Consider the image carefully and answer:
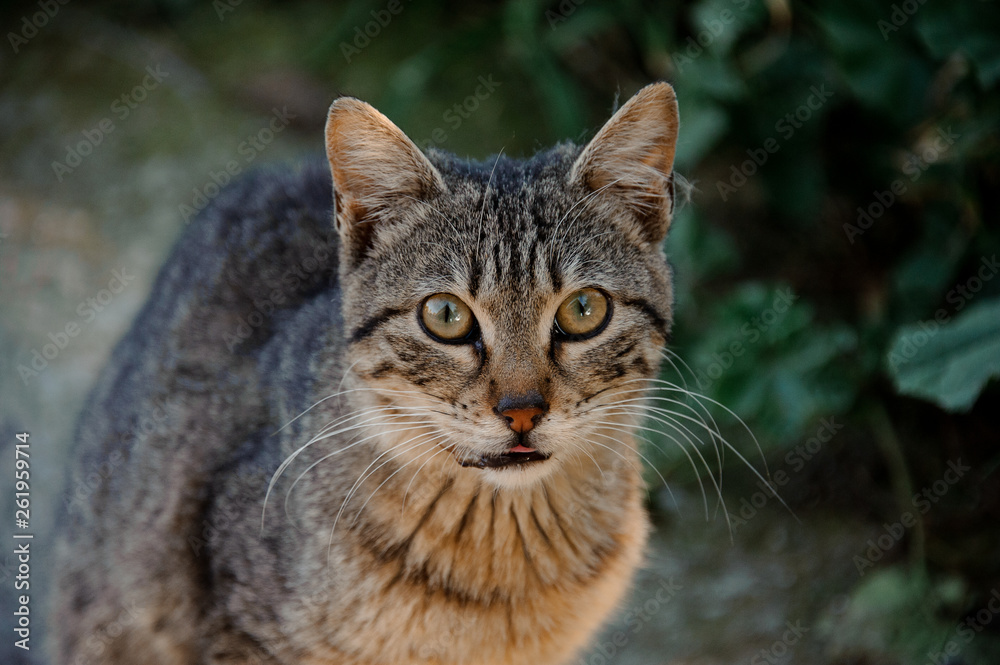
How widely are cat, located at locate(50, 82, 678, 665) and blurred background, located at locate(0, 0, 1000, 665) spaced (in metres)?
0.50

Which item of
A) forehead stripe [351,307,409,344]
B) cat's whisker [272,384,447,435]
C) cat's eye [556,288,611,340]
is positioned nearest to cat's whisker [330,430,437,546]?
cat's whisker [272,384,447,435]

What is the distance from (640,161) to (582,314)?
433 millimetres

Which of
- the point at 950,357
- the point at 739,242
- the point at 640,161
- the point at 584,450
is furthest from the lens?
the point at 739,242

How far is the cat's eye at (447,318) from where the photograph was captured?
1.96 m

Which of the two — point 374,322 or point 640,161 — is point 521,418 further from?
point 640,161

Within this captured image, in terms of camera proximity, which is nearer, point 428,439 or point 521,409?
point 521,409

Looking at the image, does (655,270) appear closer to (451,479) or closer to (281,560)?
(451,479)

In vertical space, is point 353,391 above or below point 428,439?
A: above

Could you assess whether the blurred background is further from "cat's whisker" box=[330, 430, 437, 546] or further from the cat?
"cat's whisker" box=[330, 430, 437, 546]

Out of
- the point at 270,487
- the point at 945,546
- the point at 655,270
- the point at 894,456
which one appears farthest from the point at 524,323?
the point at 945,546

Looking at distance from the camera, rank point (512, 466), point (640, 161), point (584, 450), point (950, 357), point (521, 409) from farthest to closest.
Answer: point (950, 357) → point (640, 161) → point (584, 450) → point (512, 466) → point (521, 409)

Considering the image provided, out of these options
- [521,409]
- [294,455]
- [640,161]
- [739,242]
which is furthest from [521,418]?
[739,242]

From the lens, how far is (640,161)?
2162 mm

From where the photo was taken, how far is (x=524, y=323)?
6.31 ft
